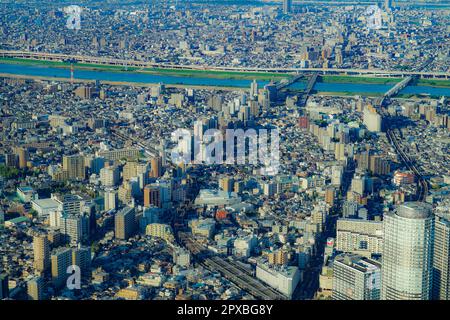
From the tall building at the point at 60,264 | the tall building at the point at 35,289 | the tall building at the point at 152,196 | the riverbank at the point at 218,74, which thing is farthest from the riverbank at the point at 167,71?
the tall building at the point at 35,289

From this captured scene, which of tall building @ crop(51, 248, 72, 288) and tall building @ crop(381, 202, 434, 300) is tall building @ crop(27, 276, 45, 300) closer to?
Answer: tall building @ crop(51, 248, 72, 288)

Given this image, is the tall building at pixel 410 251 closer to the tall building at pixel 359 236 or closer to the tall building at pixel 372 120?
the tall building at pixel 359 236

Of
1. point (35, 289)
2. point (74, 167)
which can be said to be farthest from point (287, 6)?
point (35, 289)

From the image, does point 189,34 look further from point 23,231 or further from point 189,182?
point 23,231

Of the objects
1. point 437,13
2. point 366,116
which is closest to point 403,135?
point 366,116

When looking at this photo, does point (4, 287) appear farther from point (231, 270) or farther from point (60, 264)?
point (231, 270)

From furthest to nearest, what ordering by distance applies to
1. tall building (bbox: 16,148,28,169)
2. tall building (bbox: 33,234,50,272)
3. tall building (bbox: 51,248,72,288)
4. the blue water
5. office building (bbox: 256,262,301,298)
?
the blue water → tall building (bbox: 16,148,28,169) → tall building (bbox: 33,234,50,272) → tall building (bbox: 51,248,72,288) → office building (bbox: 256,262,301,298)

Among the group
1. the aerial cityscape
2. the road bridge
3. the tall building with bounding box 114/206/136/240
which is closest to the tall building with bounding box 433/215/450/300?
the aerial cityscape
